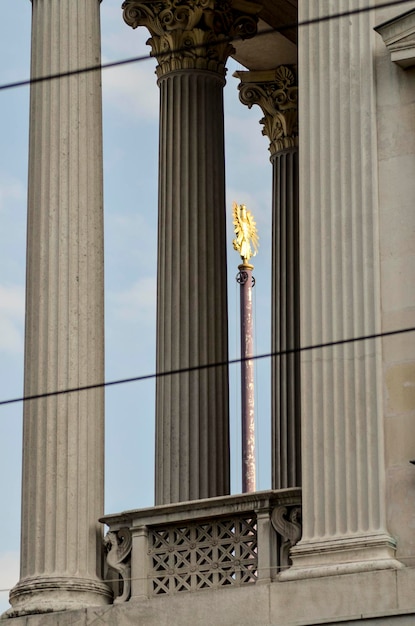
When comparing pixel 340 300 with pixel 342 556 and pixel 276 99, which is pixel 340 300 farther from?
pixel 276 99

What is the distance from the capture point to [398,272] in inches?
1551

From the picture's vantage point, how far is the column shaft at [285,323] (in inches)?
2151

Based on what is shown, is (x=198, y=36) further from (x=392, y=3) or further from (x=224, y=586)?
(x=224, y=586)

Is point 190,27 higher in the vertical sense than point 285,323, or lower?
higher

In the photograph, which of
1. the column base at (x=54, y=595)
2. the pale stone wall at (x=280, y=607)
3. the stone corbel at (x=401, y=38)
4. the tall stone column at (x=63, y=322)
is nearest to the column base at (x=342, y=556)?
the pale stone wall at (x=280, y=607)

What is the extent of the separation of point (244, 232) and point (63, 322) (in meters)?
48.4

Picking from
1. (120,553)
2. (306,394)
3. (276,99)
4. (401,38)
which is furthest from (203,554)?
(276,99)

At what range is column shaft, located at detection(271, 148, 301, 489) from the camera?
2151 inches

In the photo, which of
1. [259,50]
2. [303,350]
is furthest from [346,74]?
[259,50]

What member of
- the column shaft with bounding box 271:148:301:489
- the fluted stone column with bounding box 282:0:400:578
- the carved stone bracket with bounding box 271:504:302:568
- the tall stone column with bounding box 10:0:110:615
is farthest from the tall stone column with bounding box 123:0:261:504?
the fluted stone column with bounding box 282:0:400:578

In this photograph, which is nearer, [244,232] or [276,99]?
[276,99]

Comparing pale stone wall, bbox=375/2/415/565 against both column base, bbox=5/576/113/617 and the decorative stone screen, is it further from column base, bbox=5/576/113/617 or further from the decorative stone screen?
column base, bbox=5/576/113/617

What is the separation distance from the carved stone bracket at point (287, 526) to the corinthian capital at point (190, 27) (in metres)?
15.6

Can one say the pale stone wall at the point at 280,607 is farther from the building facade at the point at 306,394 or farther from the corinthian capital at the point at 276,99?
the corinthian capital at the point at 276,99
